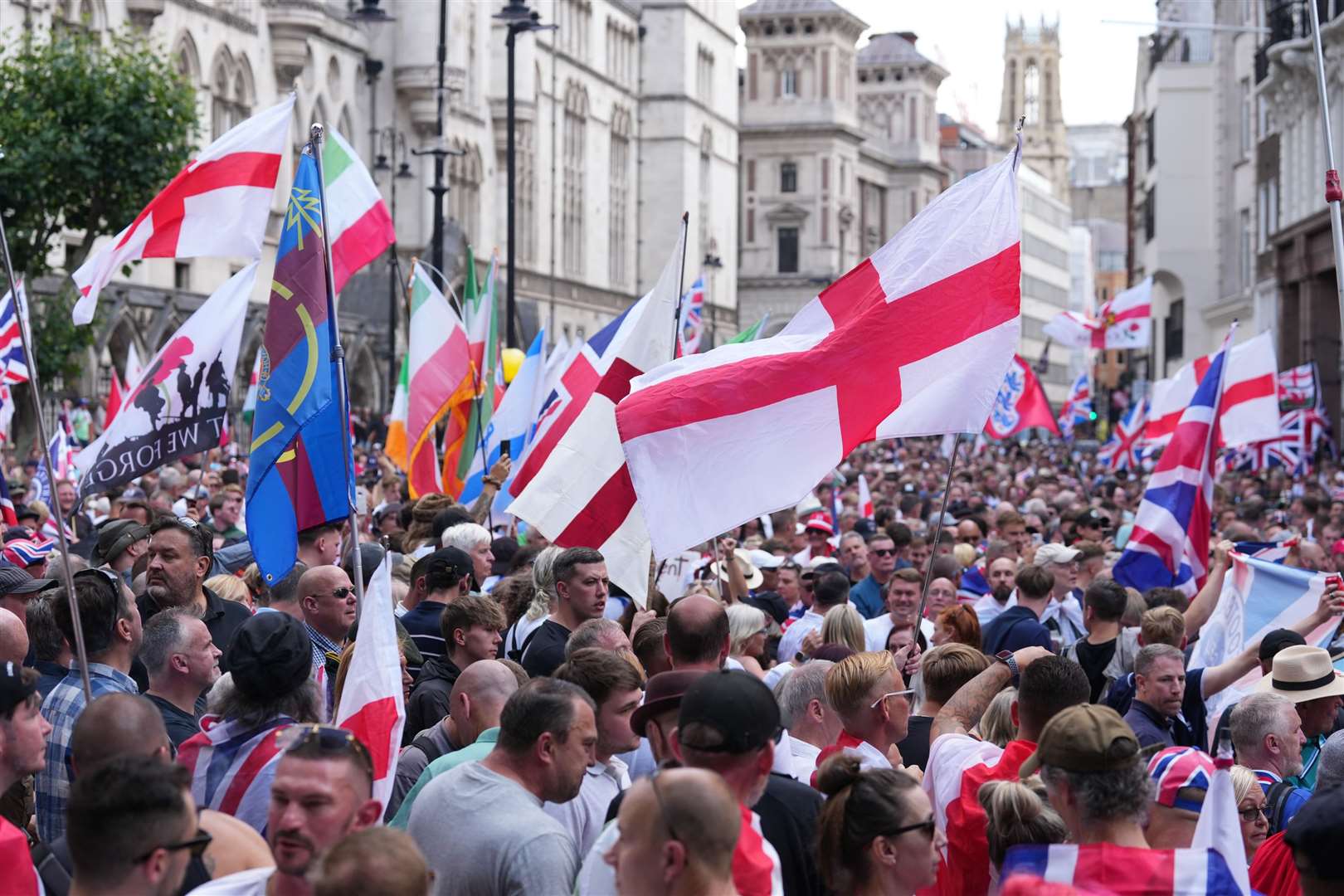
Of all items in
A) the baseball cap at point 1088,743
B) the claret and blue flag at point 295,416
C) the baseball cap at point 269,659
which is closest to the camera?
the baseball cap at point 1088,743

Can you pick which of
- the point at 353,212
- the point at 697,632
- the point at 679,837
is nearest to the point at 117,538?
the point at 353,212

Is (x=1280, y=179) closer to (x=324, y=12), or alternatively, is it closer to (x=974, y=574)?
(x=324, y=12)

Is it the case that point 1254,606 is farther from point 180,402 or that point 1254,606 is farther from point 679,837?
point 679,837

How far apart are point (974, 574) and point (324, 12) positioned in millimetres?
40669

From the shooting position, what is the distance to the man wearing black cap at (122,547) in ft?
33.0

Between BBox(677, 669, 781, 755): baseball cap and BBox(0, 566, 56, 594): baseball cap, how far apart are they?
416 cm

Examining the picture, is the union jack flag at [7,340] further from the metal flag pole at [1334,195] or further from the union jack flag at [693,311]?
the metal flag pole at [1334,195]

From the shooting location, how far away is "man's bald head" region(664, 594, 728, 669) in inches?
260

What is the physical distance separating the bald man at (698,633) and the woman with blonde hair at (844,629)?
77.0 inches

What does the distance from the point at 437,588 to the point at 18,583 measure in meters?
1.72

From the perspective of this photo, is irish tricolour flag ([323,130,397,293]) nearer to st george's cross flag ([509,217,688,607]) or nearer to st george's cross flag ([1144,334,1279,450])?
st george's cross flag ([509,217,688,607])

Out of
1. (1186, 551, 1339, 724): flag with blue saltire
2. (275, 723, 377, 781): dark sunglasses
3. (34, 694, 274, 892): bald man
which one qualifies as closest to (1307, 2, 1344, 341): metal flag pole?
(1186, 551, 1339, 724): flag with blue saltire

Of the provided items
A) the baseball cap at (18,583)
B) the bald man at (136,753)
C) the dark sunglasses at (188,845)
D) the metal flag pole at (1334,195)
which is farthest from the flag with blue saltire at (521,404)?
the dark sunglasses at (188,845)

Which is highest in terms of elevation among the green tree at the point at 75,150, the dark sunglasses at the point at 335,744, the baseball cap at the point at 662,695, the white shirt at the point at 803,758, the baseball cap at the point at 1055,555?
the green tree at the point at 75,150
